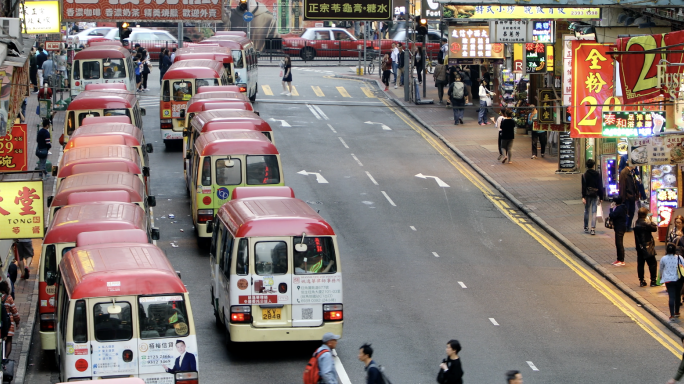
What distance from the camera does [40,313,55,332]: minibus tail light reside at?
16.6 m

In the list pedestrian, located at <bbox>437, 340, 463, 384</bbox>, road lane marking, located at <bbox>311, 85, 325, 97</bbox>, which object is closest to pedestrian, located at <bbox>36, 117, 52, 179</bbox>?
road lane marking, located at <bbox>311, 85, 325, 97</bbox>

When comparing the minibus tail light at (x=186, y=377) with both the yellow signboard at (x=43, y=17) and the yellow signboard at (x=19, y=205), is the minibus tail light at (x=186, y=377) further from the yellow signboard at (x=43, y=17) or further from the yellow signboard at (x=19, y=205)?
the yellow signboard at (x=43, y=17)

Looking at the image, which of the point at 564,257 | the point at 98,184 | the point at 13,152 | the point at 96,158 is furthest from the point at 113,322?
the point at 564,257

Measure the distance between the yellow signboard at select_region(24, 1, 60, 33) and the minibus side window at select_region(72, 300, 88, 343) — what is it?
1930 cm

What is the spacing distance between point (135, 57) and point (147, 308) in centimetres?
3624

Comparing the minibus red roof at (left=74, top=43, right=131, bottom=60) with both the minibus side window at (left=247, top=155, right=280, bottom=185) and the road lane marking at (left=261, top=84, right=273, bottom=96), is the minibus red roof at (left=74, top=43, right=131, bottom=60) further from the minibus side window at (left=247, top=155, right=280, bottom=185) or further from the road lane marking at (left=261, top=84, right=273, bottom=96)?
the minibus side window at (left=247, top=155, right=280, bottom=185)

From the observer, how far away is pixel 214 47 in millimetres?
42219

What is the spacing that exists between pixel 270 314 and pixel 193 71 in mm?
19572

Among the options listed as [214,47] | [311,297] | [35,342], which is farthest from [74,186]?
[214,47]

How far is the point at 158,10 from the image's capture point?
41.2 m

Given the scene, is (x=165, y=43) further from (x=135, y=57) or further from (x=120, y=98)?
(x=120, y=98)

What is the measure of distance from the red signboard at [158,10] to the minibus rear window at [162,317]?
28.5 meters

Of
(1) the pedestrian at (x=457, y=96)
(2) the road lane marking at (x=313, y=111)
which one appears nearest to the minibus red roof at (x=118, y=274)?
(1) the pedestrian at (x=457, y=96)

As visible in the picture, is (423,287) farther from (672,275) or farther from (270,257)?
(270,257)
